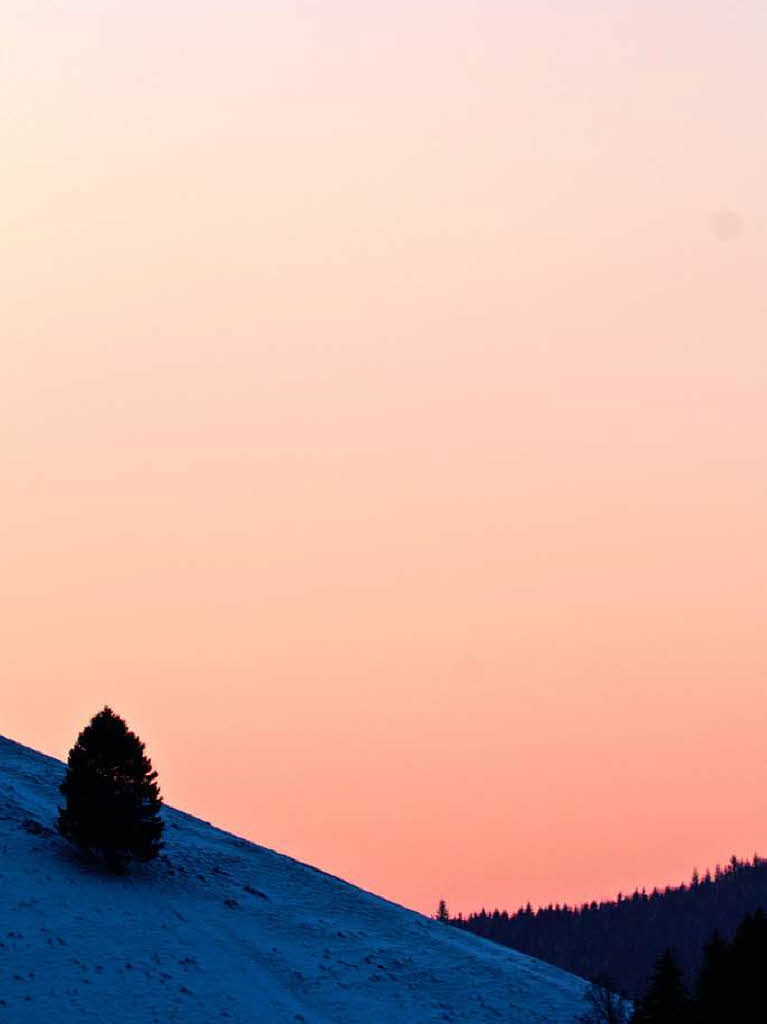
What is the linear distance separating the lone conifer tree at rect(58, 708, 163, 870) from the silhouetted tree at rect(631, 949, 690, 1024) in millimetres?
23174

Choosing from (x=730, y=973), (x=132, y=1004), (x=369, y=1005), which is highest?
(x=730, y=973)

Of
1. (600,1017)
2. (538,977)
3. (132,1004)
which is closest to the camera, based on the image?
(132,1004)

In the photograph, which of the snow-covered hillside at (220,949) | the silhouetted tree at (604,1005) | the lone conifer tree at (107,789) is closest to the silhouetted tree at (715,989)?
the silhouetted tree at (604,1005)

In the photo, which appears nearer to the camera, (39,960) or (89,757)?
(39,960)

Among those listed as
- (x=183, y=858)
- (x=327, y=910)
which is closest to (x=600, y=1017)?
(x=327, y=910)

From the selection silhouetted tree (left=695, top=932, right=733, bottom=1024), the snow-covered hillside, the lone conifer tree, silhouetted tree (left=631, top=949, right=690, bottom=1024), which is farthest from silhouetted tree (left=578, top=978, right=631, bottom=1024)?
the lone conifer tree

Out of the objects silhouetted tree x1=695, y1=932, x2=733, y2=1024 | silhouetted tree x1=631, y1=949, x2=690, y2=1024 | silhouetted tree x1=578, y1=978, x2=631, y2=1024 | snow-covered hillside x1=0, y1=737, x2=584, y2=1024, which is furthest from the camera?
silhouetted tree x1=578, y1=978, x2=631, y2=1024

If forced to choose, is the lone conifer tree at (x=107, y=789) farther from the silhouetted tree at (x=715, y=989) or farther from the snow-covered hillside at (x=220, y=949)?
the silhouetted tree at (x=715, y=989)

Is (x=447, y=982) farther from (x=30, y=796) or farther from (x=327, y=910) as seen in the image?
(x=30, y=796)

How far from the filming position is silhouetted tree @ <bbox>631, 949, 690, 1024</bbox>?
59.7 m

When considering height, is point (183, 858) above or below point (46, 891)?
above

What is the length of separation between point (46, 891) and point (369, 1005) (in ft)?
47.3

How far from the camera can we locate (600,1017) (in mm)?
67125

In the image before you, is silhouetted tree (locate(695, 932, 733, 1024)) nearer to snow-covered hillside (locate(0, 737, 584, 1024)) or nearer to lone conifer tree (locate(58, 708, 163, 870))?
snow-covered hillside (locate(0, 737, 584, 1024))
